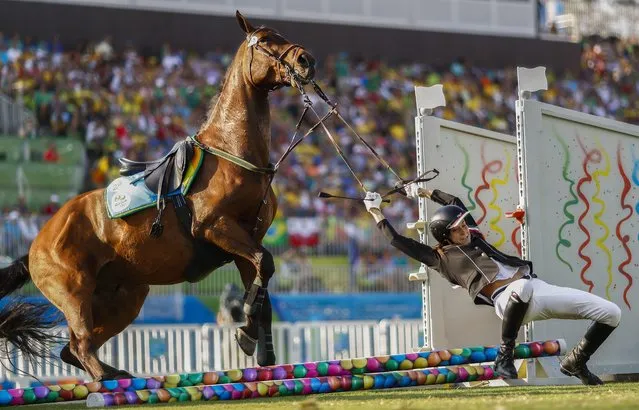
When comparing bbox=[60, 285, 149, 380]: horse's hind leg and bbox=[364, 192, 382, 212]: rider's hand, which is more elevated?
bbox=[364, 192, 382, 212]: rider's hand

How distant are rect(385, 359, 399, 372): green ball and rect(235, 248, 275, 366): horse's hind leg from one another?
33.4 inches

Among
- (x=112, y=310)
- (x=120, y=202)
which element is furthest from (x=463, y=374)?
(x=112, y=310)

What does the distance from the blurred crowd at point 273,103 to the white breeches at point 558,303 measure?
13782 millimetres

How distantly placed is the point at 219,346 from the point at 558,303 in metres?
7.24

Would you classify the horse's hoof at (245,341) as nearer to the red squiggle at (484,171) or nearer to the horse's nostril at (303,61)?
the horse's nostril at (303,61)

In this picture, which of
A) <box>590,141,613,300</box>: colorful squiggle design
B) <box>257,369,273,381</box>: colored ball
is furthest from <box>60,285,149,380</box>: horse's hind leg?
<box>590,141,613,300</box>: colorful squiggle design

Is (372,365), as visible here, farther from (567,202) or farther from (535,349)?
(567,202)

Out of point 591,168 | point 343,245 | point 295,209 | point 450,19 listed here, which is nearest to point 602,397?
point 591,168

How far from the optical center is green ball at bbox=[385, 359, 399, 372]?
852cm

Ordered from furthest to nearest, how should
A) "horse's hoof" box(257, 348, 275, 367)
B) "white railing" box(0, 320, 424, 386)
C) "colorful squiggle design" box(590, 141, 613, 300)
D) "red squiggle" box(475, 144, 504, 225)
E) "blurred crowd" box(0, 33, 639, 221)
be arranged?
"blurred crowd" box(0, 33, 639, 221) < "white railing" box(0, 320, 424, 386) < "red squiggle" box(475, 144, 504, 225) < "colorful squiggle design" box(590, 141, 613, 300) < "horse's hoof" box(257, 348, 275, 367)

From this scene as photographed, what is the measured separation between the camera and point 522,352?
8.60 m

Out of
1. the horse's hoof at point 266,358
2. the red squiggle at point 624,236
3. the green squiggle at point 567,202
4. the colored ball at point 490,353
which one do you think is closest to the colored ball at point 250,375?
the horse's hoof at point 266,358

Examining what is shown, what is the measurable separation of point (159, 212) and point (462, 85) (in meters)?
21.4

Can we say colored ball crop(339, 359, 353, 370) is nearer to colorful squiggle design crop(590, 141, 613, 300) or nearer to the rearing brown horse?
the rearing brown horse
